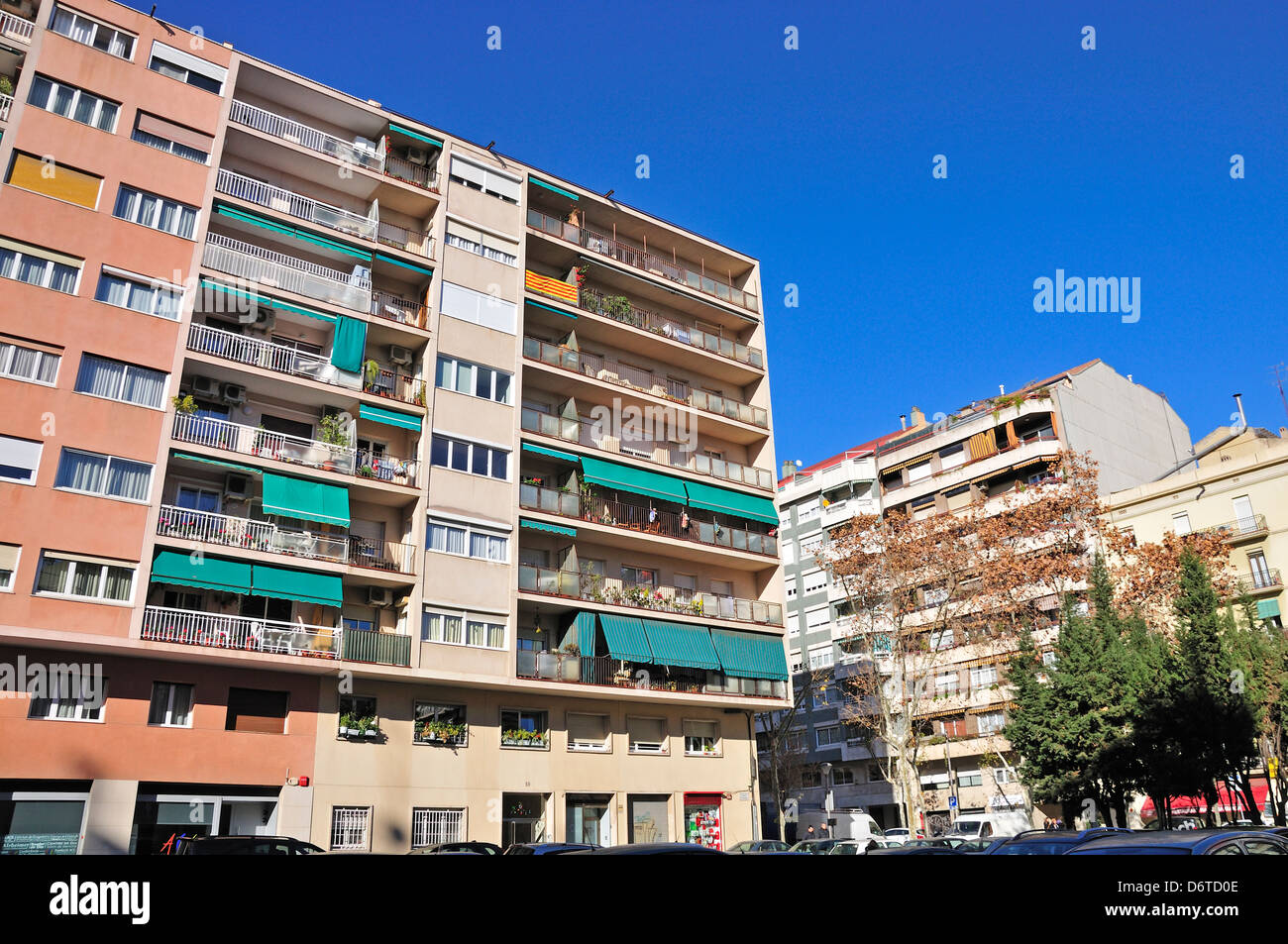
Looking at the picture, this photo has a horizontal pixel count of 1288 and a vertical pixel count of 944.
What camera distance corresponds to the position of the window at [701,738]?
3428cm

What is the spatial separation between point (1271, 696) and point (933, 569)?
12910 millimetres

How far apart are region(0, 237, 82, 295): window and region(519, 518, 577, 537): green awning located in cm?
1434

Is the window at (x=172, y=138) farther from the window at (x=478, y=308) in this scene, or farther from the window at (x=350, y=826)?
the window at (x=350, y=826)

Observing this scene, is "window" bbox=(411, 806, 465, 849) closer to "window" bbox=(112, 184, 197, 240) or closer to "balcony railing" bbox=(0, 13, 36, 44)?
"window" bbox=(112, 184, 197, 240)

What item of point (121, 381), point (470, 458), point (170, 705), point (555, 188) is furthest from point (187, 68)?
point (170, 705)

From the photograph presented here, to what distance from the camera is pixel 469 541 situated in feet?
98.5

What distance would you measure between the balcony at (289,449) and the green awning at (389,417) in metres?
1.08

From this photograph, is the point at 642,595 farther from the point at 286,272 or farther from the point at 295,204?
the point at 295,204

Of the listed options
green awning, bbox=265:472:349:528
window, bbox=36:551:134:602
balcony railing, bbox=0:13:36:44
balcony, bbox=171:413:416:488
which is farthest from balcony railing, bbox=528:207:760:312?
window, bbox=36:551:134:602

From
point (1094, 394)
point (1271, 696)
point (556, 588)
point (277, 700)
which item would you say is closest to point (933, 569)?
point (1271, 696)

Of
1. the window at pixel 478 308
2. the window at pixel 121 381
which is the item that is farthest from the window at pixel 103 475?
the window at pixel 478 308

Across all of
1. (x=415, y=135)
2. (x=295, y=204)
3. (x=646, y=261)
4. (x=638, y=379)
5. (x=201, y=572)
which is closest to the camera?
(x=201, y=572)

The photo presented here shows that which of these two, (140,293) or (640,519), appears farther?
(640,519)

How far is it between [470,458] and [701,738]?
43.4 ft
